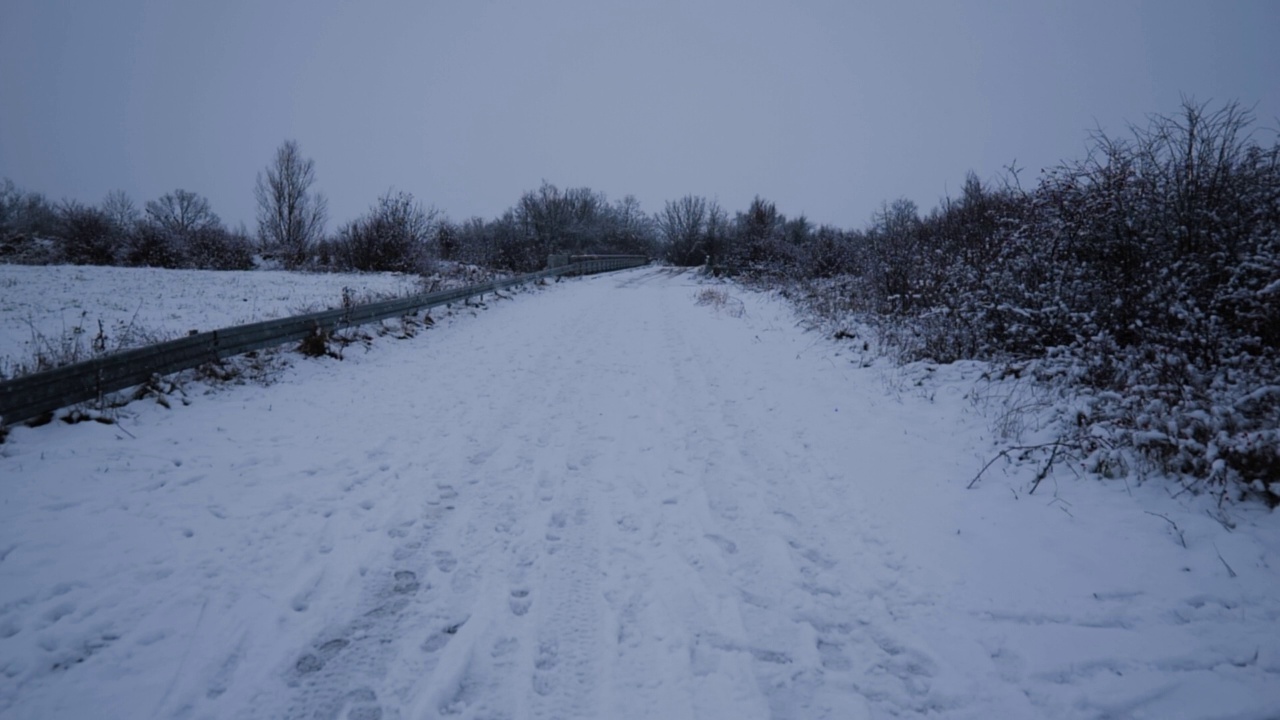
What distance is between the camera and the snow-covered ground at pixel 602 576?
8.36 feet

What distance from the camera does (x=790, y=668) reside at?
2758 millimetres

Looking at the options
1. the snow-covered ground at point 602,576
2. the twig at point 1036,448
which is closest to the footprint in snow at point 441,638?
the snow-covered ground at point 602,576

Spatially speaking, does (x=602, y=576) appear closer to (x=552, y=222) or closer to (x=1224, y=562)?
(x=1224, y=562)

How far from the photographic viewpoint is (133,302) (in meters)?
12.0

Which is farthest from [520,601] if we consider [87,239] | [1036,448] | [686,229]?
[686,229]

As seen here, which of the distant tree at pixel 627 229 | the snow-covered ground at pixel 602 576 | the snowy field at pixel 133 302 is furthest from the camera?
the distant tree at pixel 627 229

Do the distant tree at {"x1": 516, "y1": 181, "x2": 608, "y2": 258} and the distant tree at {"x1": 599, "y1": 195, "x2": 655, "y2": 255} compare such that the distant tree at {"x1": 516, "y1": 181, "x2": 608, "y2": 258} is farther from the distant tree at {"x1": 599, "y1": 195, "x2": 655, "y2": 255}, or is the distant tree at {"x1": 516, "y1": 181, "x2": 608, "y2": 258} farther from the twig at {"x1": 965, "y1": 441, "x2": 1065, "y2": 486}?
the twig at {"x1": 965, "y1": 441, "x2": 1065, "y2": 486}

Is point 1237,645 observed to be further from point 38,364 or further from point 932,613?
point 38,364

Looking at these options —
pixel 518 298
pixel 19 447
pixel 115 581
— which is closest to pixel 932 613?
pixel 115 581

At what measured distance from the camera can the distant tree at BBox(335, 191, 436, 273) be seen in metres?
24.4

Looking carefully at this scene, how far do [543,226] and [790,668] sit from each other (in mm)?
45663

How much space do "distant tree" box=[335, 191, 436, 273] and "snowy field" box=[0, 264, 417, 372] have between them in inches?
176

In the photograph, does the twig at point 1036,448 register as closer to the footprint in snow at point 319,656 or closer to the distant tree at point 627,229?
the footprint in snow at point 319,656

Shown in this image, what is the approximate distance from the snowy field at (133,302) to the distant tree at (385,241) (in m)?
4.46
